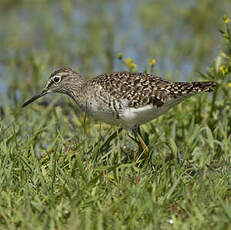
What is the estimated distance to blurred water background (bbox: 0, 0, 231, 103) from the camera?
33.0 ft

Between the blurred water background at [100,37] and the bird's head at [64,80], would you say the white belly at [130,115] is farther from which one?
the blurred water background at [100,37]

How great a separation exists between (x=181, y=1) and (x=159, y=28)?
166 centimetres

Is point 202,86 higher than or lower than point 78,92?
higher

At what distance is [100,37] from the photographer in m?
11.7

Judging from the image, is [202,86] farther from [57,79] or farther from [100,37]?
[100,37]

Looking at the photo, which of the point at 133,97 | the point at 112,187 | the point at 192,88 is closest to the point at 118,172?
the point at 112,187

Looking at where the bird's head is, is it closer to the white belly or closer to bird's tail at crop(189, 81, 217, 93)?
the white belly

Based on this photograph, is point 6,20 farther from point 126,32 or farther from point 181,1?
point 181,1

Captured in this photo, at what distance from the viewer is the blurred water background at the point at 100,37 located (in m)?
10.1

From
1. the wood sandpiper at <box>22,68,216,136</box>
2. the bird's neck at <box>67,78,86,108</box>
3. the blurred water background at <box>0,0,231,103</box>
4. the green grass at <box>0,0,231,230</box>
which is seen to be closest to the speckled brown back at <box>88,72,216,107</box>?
the wood sandpiper at <box>22,68,216,136</box>

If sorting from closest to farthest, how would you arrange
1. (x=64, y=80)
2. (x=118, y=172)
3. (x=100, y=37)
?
(x=118, y=172) → (x=64, y=80) → (x=100, y=37)

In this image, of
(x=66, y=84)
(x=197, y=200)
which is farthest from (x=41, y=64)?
(x=197, y=200)

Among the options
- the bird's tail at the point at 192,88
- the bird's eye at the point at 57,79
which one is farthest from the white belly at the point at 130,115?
the bird's eye at the point at 57,79

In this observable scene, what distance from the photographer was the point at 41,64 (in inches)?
372
